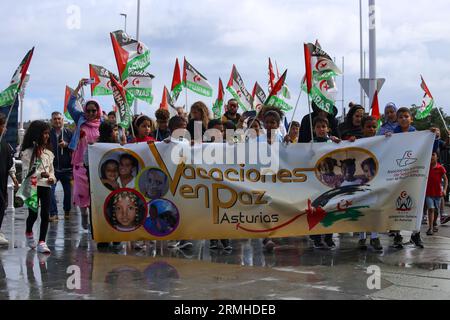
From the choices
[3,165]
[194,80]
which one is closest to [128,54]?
[3,165]

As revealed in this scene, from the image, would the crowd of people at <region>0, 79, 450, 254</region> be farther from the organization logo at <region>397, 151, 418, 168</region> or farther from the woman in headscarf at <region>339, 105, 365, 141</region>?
the organization logo at <region>397, 151, 418, 168</region>

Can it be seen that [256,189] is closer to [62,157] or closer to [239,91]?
[62,157]

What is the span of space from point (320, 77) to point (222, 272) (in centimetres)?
335

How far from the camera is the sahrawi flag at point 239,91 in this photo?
1711 centimetres

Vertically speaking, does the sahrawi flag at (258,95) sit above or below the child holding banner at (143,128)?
above

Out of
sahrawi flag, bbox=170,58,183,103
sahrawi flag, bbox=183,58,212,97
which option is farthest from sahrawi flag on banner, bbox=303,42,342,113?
sahrawi flag, bbox=170,58,183,103

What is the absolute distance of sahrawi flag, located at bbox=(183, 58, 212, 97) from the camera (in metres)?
14.7

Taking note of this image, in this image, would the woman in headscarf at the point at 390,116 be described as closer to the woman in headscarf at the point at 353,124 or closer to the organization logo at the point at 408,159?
the woman in headscarf at the point at 353,124

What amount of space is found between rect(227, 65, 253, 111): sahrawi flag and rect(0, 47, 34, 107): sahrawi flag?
378 inches

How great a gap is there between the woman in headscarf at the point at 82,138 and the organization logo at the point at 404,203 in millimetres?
4335

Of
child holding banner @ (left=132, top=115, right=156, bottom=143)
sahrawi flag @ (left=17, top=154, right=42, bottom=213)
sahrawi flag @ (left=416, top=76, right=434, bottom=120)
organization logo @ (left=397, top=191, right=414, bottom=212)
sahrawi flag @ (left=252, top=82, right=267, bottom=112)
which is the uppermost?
sahrawi flag @ (left=252, top=82, right=267, bottom=112)

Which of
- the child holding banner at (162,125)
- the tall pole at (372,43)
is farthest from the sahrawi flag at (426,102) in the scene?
the child holding banner at (162,125)

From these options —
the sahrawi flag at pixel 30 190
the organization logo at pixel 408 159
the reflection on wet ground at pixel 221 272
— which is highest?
the organization logo at pixel 408 159

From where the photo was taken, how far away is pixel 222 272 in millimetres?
6305
